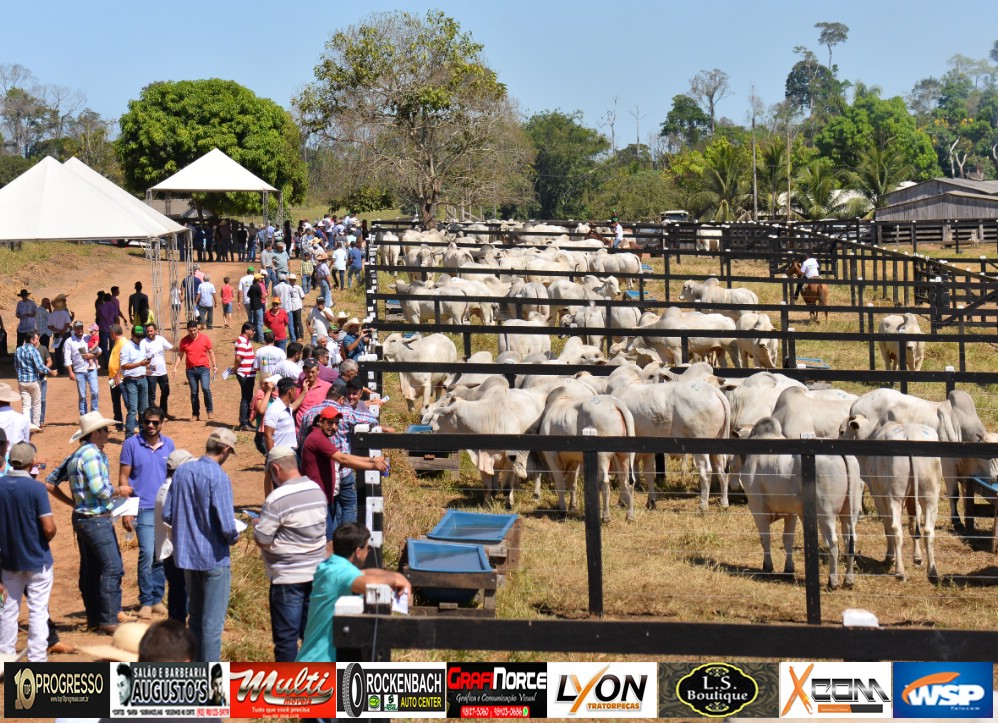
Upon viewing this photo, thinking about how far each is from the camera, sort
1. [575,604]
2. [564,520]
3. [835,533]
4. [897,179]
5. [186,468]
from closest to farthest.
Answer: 1. [186,468]
2. [575,604]
3. [835,533]
4. [564,520]
5. [897,179]

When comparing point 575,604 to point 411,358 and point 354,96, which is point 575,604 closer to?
point 411,358

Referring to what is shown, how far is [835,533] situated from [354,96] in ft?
120

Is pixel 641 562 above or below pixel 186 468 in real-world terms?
below

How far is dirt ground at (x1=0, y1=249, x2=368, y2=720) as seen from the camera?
35.3 ft

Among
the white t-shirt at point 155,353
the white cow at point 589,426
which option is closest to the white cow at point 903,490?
the white cow at point 589,426

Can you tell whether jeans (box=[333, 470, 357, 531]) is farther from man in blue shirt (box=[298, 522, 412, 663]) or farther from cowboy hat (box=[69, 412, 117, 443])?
man in blue shirt (box=[298, 522, 412, 663])

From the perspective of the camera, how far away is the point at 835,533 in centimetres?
1056

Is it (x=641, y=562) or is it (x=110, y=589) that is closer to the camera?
(x=110, y=589)

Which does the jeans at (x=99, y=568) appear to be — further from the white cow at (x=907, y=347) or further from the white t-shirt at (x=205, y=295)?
the white t-shirt at (x=205, y=295)

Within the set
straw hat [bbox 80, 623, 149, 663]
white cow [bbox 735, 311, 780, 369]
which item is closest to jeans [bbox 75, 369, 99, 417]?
white cow [bbox 735, 311, 780, 369]

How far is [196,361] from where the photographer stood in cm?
1895

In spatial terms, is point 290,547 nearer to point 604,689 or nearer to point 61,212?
point 604,689

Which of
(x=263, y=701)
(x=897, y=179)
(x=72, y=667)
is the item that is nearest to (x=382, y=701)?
(x=263, y=701)

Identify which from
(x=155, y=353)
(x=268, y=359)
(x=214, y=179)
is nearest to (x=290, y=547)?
(x=268, y=359)
